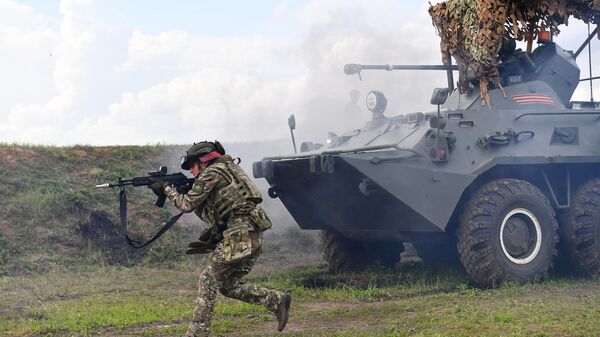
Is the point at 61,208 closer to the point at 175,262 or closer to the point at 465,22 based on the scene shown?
the point at 175,262

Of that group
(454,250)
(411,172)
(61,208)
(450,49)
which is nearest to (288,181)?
(411,172)

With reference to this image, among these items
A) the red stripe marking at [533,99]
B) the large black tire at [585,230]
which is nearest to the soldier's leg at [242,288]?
the large black tire at [585,230]

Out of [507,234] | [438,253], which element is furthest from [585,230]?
[438,253]

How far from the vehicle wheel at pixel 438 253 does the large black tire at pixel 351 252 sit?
1.58 feet

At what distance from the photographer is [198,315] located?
6512mm

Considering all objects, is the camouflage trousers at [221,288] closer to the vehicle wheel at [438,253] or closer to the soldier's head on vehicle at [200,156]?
the soldier's head on vehicle at [200,156]

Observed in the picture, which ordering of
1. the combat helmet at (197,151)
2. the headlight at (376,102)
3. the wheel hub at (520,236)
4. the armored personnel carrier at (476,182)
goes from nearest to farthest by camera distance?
1. the combat helmet at (197,151)
2. the armored personnel carrier at (476,182)
3. the wheel hub at (520,236)
4. the headlight at (376,102)

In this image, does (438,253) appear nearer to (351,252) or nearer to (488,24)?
(351,252)

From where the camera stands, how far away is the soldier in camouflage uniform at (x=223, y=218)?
6.67 meters

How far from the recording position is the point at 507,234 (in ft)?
31.6

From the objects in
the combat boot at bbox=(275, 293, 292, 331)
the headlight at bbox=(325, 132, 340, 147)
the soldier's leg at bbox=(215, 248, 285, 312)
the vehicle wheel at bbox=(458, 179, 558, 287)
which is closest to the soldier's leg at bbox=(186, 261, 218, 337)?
the soldier's leg at bbox=(215, 248, 285, 312)

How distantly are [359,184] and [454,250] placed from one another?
2433mm

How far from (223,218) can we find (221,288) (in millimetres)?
550

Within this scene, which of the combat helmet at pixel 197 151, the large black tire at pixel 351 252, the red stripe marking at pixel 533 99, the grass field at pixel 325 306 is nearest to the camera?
the combat helmet at pixel 197 151
